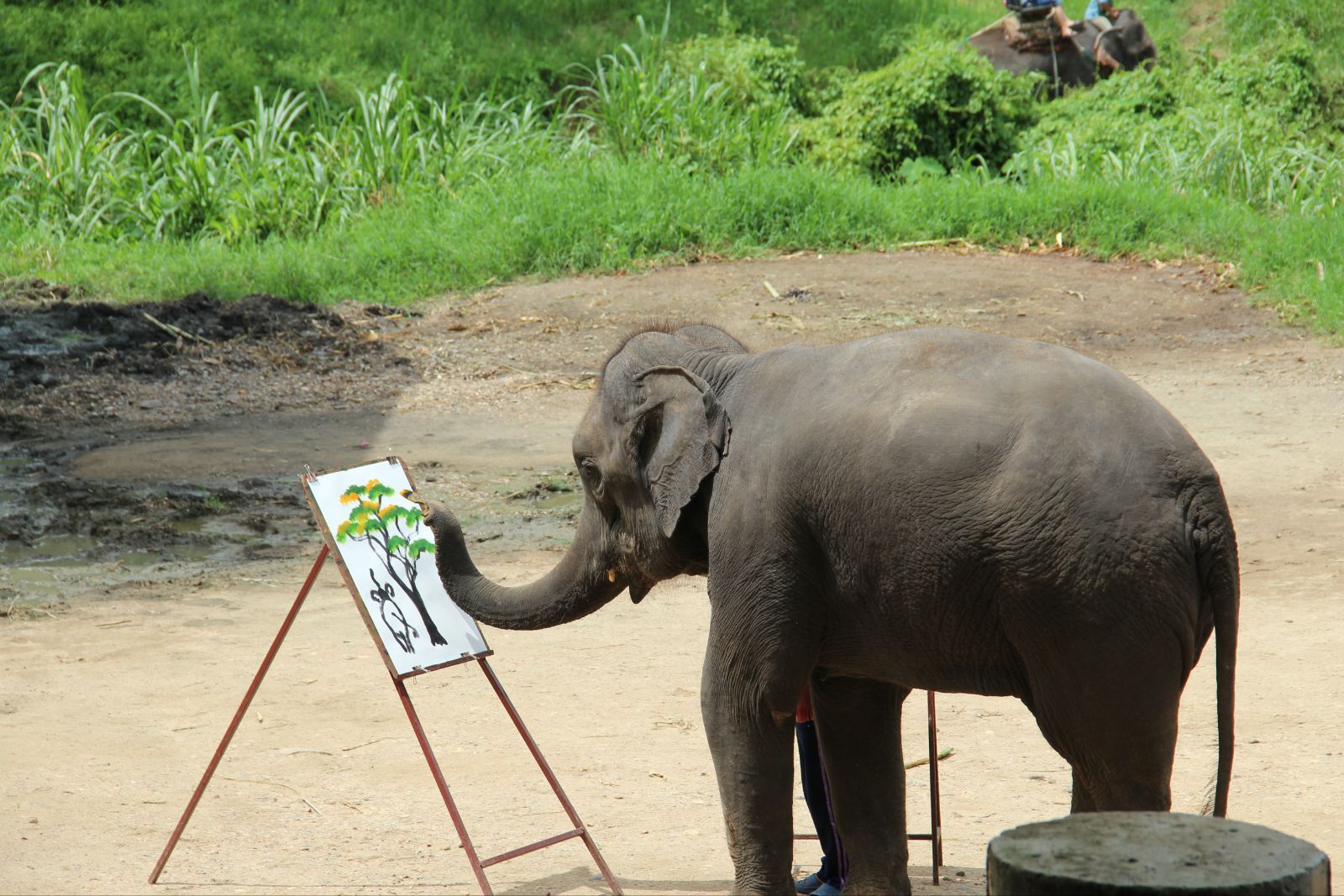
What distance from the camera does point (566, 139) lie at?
1781cm

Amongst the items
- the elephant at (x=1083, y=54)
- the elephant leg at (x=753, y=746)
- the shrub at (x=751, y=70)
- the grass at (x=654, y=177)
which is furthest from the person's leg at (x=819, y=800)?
the elephant at (x=1083, y=54)

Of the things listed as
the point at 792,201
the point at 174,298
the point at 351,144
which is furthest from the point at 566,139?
the point at 174,298

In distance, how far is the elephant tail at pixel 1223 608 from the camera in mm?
3213

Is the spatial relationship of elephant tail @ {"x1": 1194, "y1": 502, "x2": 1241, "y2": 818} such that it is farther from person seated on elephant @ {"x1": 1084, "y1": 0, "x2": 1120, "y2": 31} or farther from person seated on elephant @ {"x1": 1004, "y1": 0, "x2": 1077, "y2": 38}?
person seated on elephant @ {"x1": 1084, "y1": 0, "x2": 1120, "y2": 31}

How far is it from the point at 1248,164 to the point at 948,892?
1303cm

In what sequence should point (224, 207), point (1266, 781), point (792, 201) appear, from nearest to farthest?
point (1266, 781) → point (792, 201) → point (224, 207)

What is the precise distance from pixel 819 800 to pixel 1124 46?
1689 centimetres

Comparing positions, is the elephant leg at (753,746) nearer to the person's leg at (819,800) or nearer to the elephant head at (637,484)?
the elephant head at (637,484)

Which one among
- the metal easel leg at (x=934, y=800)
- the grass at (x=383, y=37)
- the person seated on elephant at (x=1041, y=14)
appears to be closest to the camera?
the metal easel leg at (x=934, y=800)

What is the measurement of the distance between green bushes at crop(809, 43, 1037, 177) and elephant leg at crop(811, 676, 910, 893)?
1277 cm

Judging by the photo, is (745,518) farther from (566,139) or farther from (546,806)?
(566,139)

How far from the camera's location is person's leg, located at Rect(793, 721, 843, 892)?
14.5ft

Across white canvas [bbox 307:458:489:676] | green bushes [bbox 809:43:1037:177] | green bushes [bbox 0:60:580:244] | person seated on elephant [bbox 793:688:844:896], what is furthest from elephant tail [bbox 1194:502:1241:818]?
green bushes [bbox 809:43:1037:177]

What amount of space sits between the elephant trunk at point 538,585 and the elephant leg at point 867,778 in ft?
2.07
